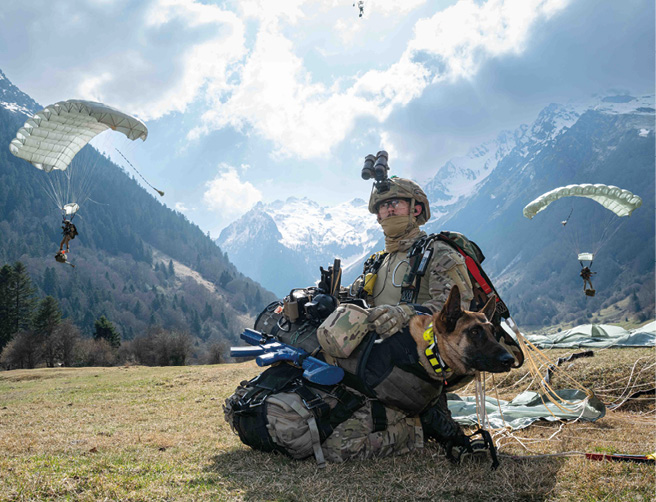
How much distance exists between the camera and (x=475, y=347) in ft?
14.3

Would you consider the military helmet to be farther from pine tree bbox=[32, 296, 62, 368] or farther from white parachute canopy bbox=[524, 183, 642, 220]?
pine tree bbox=[32, 296, 62, 368]

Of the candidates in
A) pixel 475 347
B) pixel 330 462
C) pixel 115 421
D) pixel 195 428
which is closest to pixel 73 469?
pixel 330 462

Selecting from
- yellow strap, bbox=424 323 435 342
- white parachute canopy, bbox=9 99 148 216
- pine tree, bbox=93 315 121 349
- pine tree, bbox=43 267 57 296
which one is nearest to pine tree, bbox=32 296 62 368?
pine tree, bbox=93 315 121 349

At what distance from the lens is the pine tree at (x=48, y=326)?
203 ft

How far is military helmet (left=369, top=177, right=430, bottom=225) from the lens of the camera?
7.72m

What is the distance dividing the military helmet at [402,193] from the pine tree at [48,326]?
69.9 metres

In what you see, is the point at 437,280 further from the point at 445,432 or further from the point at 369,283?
the point at 445,432

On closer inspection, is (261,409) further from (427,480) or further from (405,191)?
(405,191)

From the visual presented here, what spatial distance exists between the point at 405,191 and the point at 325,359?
3553 mm

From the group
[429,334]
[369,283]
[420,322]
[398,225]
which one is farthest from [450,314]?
[398,225]

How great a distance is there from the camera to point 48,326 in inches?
2544

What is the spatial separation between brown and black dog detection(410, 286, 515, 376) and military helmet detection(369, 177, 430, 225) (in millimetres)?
3439

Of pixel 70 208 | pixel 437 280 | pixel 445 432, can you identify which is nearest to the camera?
pixel 445 432

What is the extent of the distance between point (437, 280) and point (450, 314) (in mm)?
1946
